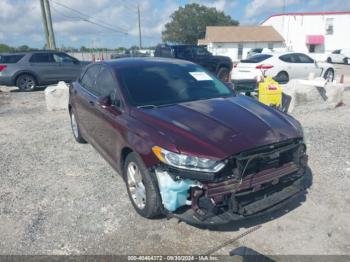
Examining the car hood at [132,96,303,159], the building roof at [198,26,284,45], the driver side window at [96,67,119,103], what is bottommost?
the car hood at [132,96,303,159]

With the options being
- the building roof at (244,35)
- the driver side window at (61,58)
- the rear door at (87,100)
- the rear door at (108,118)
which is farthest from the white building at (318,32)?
the rear door at (108,118)

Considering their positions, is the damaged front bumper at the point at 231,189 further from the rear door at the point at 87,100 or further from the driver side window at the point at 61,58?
the driver side window at the point at 61,58

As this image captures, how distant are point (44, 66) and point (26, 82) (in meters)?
1.03

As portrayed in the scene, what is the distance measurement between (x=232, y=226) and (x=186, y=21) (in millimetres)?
77175

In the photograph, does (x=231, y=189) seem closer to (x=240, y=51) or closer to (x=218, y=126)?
(x=218, y=126)

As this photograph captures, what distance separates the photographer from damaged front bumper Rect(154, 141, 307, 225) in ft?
8.77

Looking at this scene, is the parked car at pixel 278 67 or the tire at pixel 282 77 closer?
the parked car at pixel 278 67

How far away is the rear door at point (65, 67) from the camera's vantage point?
1338 centimetres

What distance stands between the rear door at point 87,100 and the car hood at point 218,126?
4.84 ft

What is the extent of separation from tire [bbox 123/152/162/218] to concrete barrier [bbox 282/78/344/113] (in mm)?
5760

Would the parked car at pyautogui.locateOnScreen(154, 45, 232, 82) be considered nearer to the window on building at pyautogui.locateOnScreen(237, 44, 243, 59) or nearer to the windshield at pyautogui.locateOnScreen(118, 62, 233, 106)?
the windshield at pyautogui.locateOnScreen(118, 62, 233, 106)

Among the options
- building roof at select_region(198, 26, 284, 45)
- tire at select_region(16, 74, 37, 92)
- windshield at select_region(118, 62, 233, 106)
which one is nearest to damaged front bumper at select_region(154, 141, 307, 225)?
windshield at select_region(118, 62, 233, 106)

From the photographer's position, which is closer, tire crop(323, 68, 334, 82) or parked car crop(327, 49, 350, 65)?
tire crop(323, 68, 334, 82)

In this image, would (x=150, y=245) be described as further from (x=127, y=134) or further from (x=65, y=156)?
(x=65, y=156)
